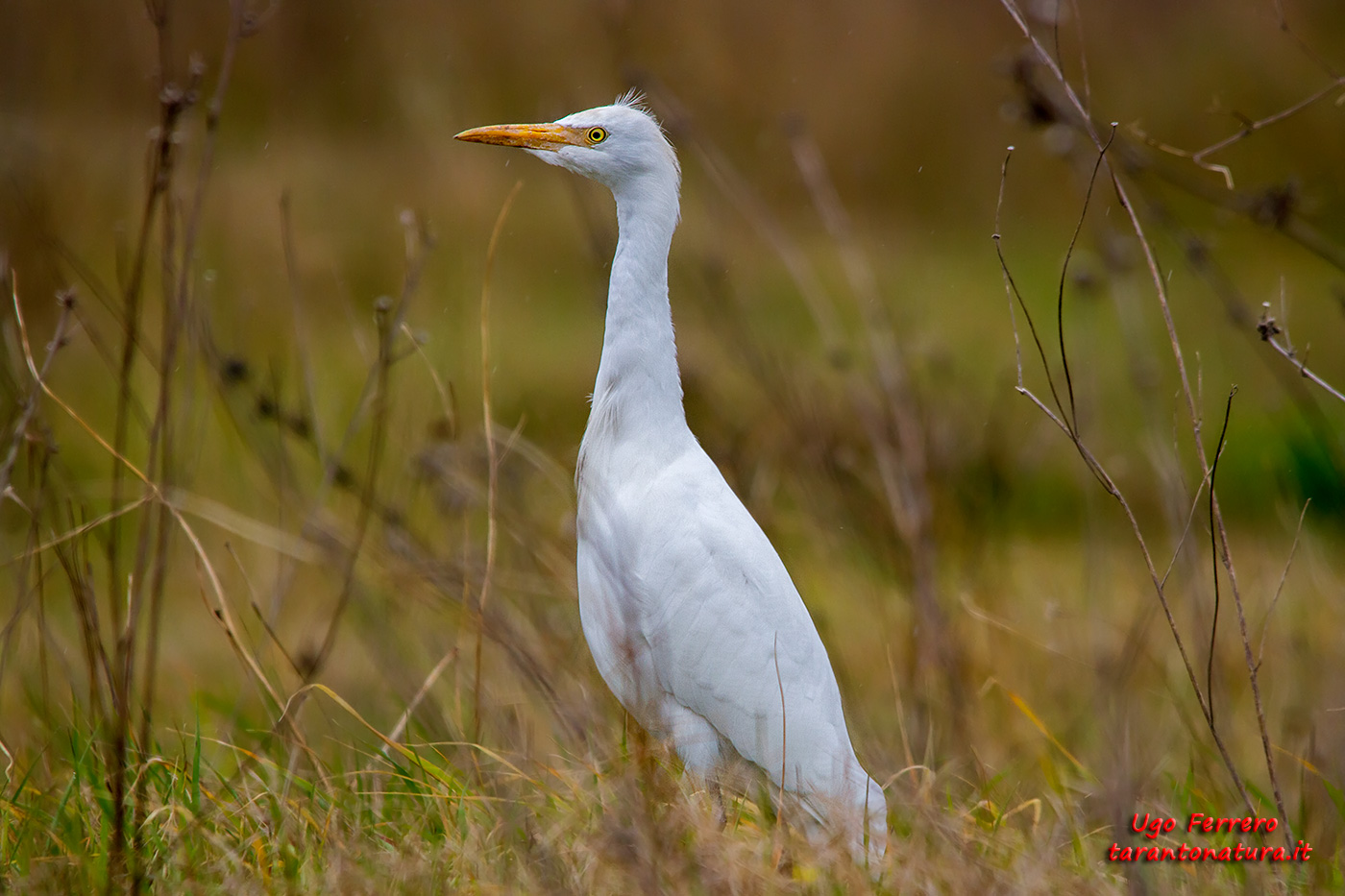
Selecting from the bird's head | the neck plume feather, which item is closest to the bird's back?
the neck plume feather

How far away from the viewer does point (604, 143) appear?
238 cm

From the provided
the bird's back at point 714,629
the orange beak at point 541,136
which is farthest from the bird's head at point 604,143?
the bird's back at point 714,629

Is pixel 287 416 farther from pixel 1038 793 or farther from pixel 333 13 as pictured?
pixel 333 13

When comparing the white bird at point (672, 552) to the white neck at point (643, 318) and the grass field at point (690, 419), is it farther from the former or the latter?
the grass field at point (690, 419)

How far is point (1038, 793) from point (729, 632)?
760 mm

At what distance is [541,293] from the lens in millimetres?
7496

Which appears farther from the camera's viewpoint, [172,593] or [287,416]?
[172,593]

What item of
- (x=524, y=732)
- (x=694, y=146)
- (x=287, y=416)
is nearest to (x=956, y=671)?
(x=524, y=732)

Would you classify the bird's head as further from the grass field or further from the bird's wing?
the bird's wing

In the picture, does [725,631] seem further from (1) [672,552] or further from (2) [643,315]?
(2) [643,315]

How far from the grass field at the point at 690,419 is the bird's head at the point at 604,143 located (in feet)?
0.33

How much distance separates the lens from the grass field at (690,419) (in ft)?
6.11

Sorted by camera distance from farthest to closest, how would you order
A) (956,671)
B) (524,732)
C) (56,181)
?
1. (56,181)
2. (956,671)
3. (524,732)

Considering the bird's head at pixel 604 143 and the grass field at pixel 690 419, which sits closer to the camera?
the grass field at pixel 690 419
